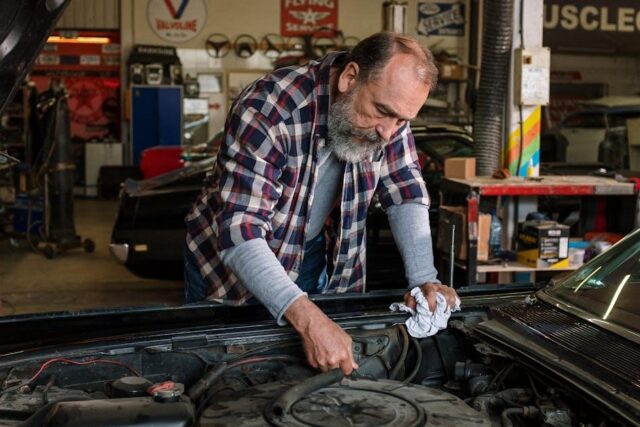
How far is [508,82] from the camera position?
15.5 feet

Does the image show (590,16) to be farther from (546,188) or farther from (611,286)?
(611,286)

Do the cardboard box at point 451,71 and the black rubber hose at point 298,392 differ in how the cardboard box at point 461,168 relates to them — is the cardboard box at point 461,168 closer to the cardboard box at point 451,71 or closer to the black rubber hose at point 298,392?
the black rubber hose at point 298,392

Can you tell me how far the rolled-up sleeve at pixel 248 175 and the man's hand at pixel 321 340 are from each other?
0.25 m

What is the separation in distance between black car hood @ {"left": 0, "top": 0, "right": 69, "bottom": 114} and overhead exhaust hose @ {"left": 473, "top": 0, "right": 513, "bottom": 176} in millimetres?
3351

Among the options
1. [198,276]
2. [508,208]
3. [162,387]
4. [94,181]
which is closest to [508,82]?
[508,208]

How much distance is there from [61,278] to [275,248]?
4.66 meters

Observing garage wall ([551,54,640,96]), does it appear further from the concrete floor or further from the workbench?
the workbench

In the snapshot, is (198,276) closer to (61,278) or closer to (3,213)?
(61,278)

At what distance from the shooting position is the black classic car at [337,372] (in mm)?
1459

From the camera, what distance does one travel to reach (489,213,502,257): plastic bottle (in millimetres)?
4328

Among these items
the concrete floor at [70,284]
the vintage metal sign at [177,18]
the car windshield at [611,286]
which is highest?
the vintage metal sign at [177,18]

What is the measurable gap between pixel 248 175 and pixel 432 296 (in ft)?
1.83

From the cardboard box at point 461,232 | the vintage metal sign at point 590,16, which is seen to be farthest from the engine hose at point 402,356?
the vintage metal sign at point 590,16

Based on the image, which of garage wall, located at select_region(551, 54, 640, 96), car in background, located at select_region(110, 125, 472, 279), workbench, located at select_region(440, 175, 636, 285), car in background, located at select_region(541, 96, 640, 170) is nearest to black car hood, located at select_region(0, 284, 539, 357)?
workbench, located at select_region(440, 175, 636, 285)
